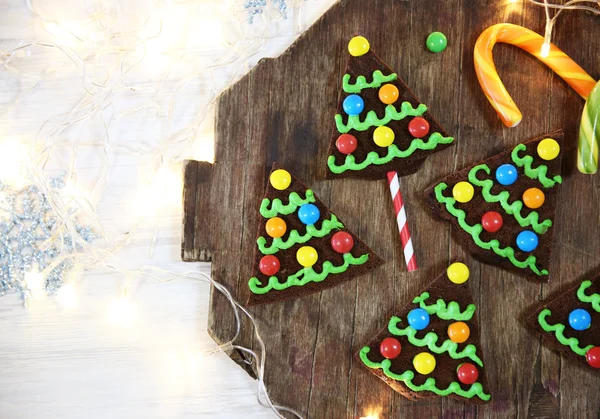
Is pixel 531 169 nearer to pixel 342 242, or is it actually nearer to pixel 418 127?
pixel 418 127

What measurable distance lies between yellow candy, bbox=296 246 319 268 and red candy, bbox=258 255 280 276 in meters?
0.07

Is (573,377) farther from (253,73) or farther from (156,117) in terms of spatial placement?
(156,117)

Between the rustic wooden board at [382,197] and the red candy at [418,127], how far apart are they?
0.31 feet

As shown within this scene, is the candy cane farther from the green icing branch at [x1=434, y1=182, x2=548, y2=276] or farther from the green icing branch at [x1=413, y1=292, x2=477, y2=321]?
the green icing branch at [x1=413, y1=292, x2=477, y2=321]

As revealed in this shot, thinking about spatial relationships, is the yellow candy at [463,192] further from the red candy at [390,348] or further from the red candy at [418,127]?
the red candy at [390,348]

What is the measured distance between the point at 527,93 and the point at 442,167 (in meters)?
0.35

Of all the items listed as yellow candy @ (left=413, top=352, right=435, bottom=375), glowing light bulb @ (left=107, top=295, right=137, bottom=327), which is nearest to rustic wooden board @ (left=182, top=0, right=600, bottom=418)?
yellow candy @ (left=413, top=352, right=435, bottom=375)

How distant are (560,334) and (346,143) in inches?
34.0

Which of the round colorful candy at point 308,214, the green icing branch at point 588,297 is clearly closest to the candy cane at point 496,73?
the green icing branch at point 588,297

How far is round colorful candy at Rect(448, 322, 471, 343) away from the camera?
184 cm

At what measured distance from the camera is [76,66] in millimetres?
2125

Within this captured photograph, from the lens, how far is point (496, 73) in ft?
6.17

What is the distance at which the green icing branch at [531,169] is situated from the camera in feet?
6.07

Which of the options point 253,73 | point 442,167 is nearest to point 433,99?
point 442,167
